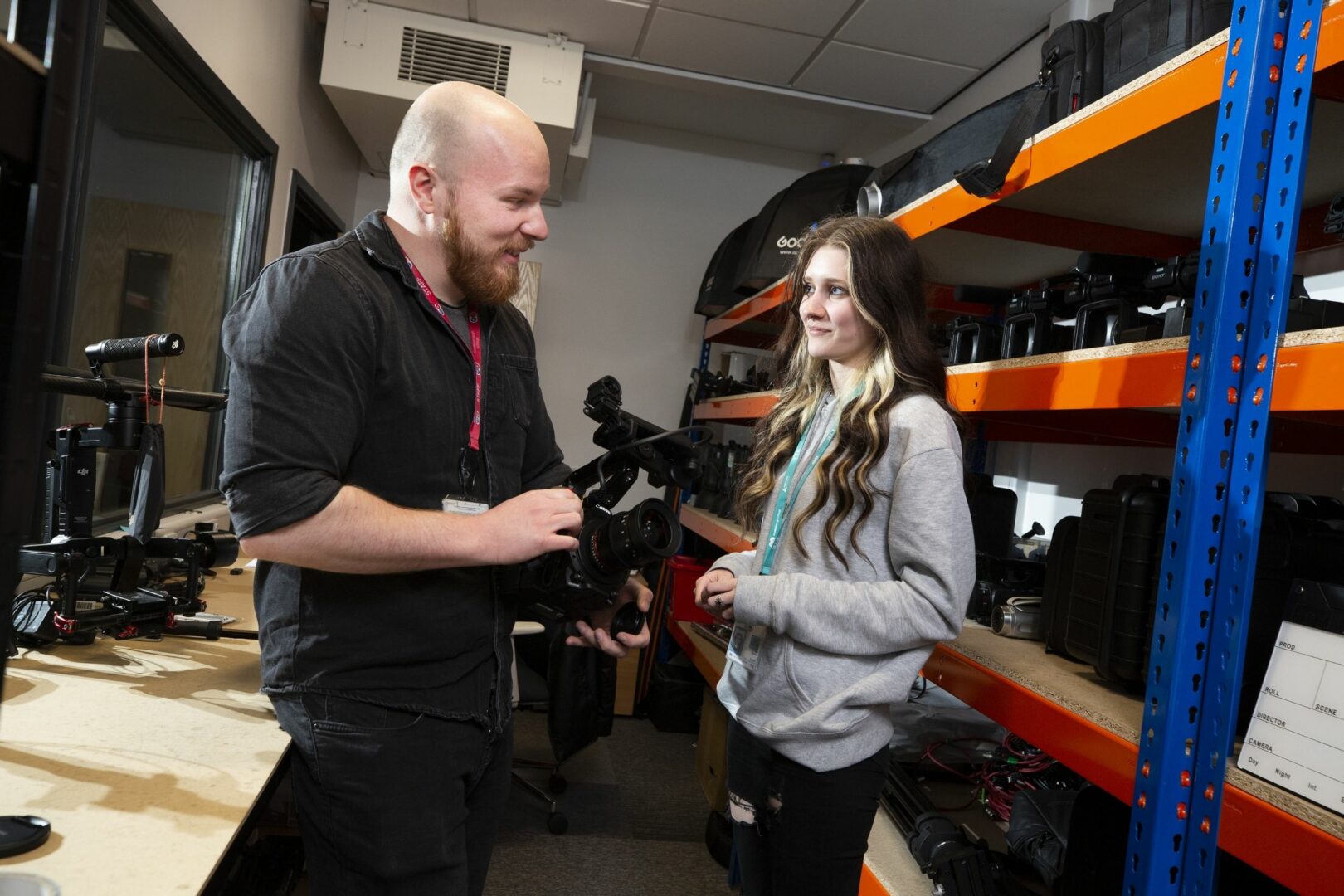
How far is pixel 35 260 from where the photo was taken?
453 mm

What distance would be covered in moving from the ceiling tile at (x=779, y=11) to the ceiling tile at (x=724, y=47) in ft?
0.15

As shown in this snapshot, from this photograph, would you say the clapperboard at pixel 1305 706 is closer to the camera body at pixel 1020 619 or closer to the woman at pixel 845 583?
the woman at pixel 845 583

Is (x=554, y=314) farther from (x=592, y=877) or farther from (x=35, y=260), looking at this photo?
(x=35, y=260)

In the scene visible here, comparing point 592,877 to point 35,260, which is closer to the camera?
point 35,260

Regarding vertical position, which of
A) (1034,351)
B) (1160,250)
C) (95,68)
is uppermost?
(95,68)

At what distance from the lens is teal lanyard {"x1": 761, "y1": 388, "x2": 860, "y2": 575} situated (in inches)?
56.6

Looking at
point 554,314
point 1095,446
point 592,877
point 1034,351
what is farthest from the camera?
point 554,314


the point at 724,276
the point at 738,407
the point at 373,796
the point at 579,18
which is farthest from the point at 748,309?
the point at 373,796

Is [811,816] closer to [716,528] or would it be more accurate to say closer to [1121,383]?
[1121,383]

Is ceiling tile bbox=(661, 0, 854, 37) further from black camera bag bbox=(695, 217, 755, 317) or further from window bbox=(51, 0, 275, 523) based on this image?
window bbox=(51, 0, 275, 523)

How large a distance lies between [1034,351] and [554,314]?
3.63 meters

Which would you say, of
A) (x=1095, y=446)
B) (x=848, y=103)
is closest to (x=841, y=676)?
(x=1095, y=446)

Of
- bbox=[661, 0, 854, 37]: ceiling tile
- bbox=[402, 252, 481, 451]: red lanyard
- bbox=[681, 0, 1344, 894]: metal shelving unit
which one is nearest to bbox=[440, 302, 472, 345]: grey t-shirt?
bbox=[402, 252, 481, 451]: red lanyard

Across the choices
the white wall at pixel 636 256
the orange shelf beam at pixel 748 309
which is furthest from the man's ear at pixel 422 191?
the white wall at pixel 636 256
